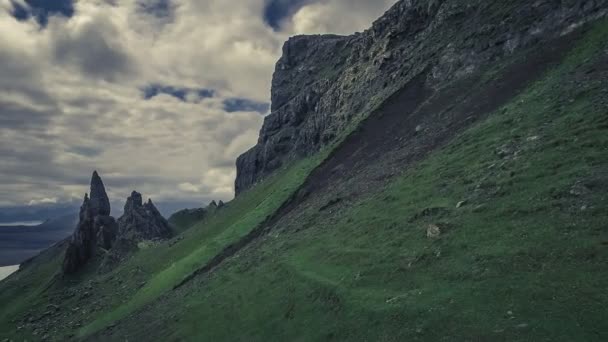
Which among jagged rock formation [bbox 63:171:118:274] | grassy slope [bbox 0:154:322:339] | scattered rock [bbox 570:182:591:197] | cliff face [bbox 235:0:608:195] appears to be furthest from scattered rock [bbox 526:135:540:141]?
jagged rock formation [bbox 63:171:118:274]

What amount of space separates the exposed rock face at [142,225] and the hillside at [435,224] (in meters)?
61.7

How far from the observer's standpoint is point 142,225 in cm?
18000

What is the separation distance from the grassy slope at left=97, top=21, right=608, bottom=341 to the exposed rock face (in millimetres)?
120096

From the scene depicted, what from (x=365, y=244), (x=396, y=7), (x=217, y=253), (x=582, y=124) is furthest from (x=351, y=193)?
(x=396, y=7)

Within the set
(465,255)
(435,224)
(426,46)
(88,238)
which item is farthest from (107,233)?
(465,255)

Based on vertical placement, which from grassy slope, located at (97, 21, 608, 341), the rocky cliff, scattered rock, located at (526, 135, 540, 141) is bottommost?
grassy slope, located at (97, 21, 608, 341)

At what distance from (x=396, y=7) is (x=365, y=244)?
10321 cm

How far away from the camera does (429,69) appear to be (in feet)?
309

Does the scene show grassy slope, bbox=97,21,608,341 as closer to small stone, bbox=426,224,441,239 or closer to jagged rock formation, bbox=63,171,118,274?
small stone, bbox=426,224,441,239

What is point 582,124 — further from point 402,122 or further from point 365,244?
point 402,122

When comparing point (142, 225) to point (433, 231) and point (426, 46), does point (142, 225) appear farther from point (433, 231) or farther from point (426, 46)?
point (433, 231)

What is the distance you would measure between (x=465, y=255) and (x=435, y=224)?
22.3ft

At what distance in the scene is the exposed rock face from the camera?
574 ft

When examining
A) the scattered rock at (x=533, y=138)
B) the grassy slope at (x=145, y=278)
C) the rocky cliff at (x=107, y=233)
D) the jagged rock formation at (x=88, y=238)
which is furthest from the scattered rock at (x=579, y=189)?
the jagged rock formation at (x=88, y=238)
